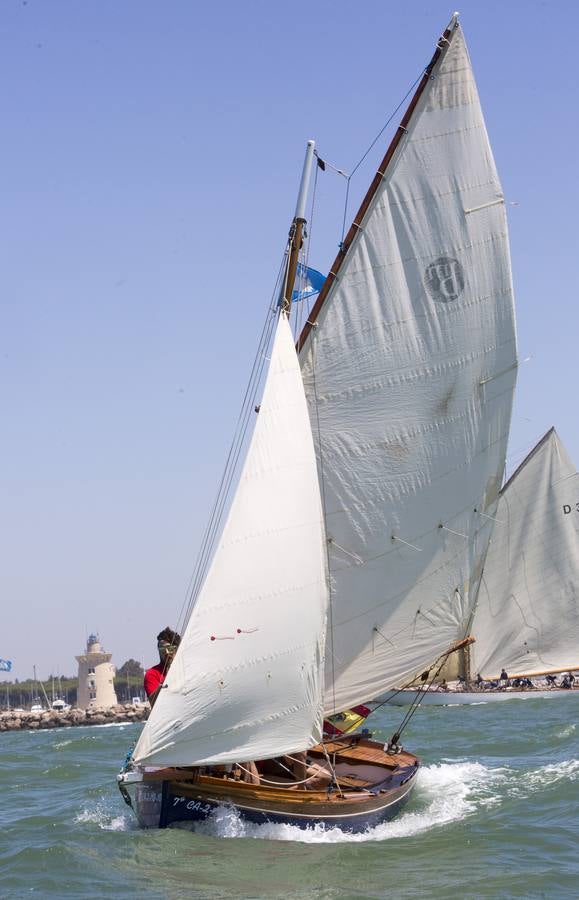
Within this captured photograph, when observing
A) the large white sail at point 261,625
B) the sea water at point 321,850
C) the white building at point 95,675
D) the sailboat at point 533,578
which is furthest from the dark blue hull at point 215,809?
the white building at point 95,675

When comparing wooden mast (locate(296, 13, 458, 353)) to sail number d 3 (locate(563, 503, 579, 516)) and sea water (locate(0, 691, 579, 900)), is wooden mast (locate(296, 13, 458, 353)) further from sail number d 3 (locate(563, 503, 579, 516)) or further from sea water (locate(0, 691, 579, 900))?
sail number d 3 (locate(563, 503, 579, 516))

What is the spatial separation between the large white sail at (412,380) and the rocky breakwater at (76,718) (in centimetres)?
8411

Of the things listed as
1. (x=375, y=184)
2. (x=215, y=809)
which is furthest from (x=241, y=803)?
(x=375, y=184)

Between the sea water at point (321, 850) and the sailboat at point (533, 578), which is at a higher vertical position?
the sailboat at point (533, 578)

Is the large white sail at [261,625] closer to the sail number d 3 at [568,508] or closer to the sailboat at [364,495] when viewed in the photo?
the sailboat at [364,495]

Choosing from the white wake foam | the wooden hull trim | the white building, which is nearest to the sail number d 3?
the white wake foam

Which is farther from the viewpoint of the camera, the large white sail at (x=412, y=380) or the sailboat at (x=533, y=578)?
the sailboat at (x=533, y=578)

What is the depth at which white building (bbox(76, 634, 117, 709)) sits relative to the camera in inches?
4579

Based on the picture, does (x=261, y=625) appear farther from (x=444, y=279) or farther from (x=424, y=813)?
(x=444, y=279)

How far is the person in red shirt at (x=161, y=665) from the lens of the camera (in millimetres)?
19250

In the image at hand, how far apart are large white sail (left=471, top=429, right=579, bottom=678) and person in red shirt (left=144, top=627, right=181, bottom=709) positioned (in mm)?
17324

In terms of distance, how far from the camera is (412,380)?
20.6 meters

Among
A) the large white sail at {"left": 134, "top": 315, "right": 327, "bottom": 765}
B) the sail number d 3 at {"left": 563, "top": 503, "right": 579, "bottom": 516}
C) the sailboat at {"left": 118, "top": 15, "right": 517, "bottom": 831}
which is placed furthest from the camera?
the sail number d 3 at {"left": 563, "top": 503, "right": 579, "bottom": 516}

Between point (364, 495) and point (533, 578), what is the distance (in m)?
17.6
